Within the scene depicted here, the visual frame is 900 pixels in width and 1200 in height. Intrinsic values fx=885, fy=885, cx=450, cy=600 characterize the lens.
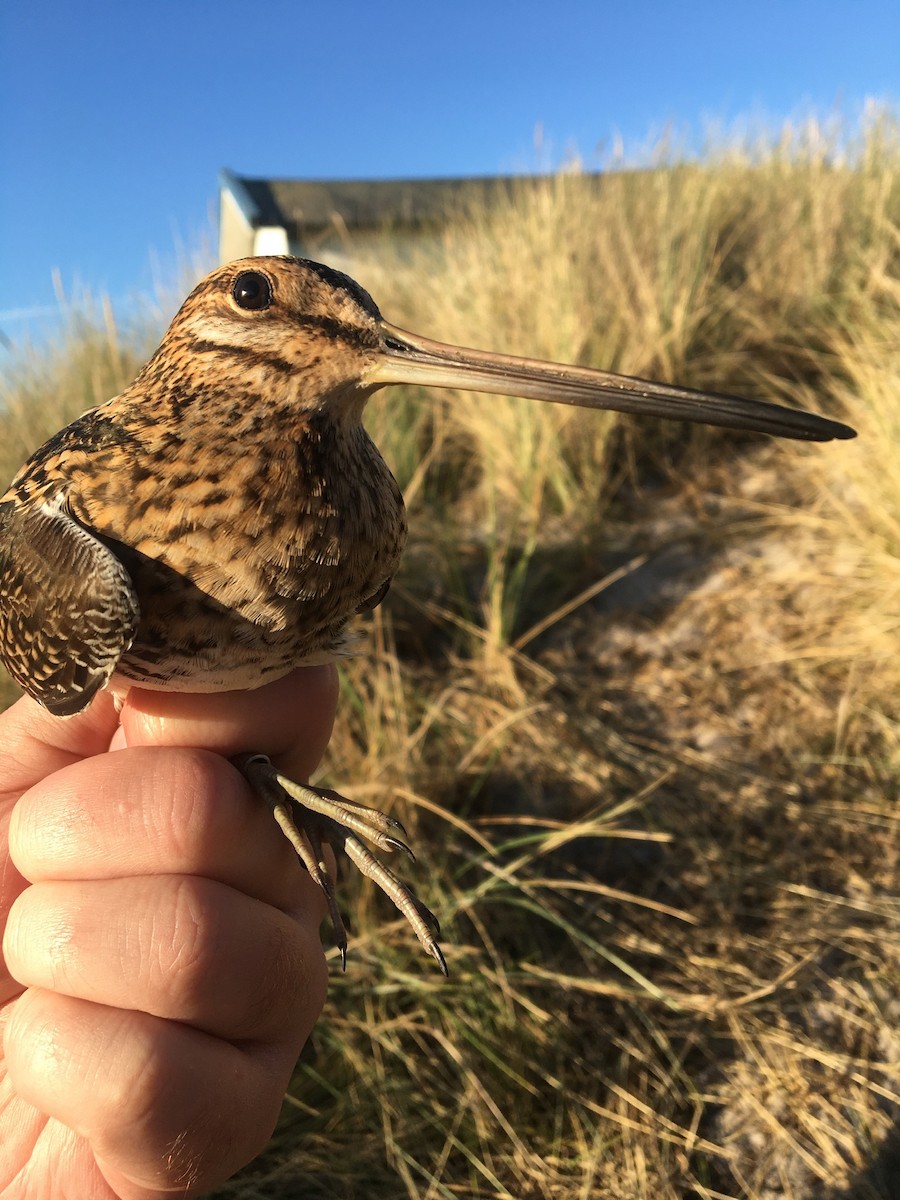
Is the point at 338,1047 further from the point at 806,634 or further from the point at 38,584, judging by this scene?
the point at 806,634

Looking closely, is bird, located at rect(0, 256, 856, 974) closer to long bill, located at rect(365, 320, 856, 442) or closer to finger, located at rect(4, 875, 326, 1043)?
long bill, located at rect(365, 320, 856, 442)

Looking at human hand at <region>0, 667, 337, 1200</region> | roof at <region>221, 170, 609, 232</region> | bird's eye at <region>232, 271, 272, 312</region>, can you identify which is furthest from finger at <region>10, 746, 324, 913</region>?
roof at <region>221, 170, 609, 232</region>

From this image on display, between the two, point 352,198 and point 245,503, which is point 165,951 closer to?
point 245,503

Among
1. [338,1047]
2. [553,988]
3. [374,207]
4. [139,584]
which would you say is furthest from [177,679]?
[374,207]

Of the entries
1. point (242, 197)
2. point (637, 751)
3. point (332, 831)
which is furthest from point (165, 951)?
point (242, 197)

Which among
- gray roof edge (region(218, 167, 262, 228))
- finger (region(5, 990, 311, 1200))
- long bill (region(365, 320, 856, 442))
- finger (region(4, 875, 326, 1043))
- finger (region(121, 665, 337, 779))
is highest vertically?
gray roof edge (region(218, 167, 262, 228))

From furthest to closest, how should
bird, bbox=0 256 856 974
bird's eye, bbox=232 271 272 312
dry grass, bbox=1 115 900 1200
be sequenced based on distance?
dry grass, bbox=1 115 900 1200, bird's eye, bbox=232 271 272 312, bird, bbox=0 256 856 974

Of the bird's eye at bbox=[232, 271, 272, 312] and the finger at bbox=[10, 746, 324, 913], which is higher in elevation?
the bird's eye at bbox=[232, 271, 272, 312]
